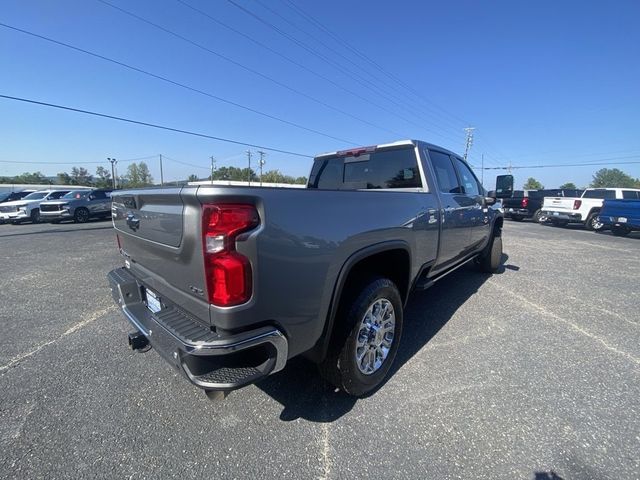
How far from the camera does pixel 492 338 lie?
3.39 m

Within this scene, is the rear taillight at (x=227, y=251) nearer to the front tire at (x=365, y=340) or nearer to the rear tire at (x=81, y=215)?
the front tire at (x=365, y=340)

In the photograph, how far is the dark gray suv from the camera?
15969 millimetres

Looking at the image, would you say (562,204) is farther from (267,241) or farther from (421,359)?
(267,241)

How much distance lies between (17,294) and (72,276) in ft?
3.21

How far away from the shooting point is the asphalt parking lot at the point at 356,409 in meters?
1.88

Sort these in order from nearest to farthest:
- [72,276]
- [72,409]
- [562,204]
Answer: [72,409], [72,276], [562,204]

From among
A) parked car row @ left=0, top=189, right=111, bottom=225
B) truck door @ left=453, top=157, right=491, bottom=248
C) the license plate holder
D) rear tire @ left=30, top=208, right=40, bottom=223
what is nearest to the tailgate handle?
the license plate holder

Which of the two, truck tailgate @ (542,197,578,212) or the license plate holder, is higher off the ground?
truck tailgate @ (542,197,578,212)

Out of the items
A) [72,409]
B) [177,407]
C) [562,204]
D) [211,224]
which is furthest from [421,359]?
[562,204]

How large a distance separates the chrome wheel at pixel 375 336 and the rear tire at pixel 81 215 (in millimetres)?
19334

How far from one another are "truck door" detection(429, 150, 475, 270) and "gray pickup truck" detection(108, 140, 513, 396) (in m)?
0.42

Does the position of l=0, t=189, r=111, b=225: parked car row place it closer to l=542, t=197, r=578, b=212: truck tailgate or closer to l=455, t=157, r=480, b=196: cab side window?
l=455, t=157, r=480, b=196: cab side window

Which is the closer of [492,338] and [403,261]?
[403,261]

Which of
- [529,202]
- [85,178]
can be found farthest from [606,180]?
[85,178]
